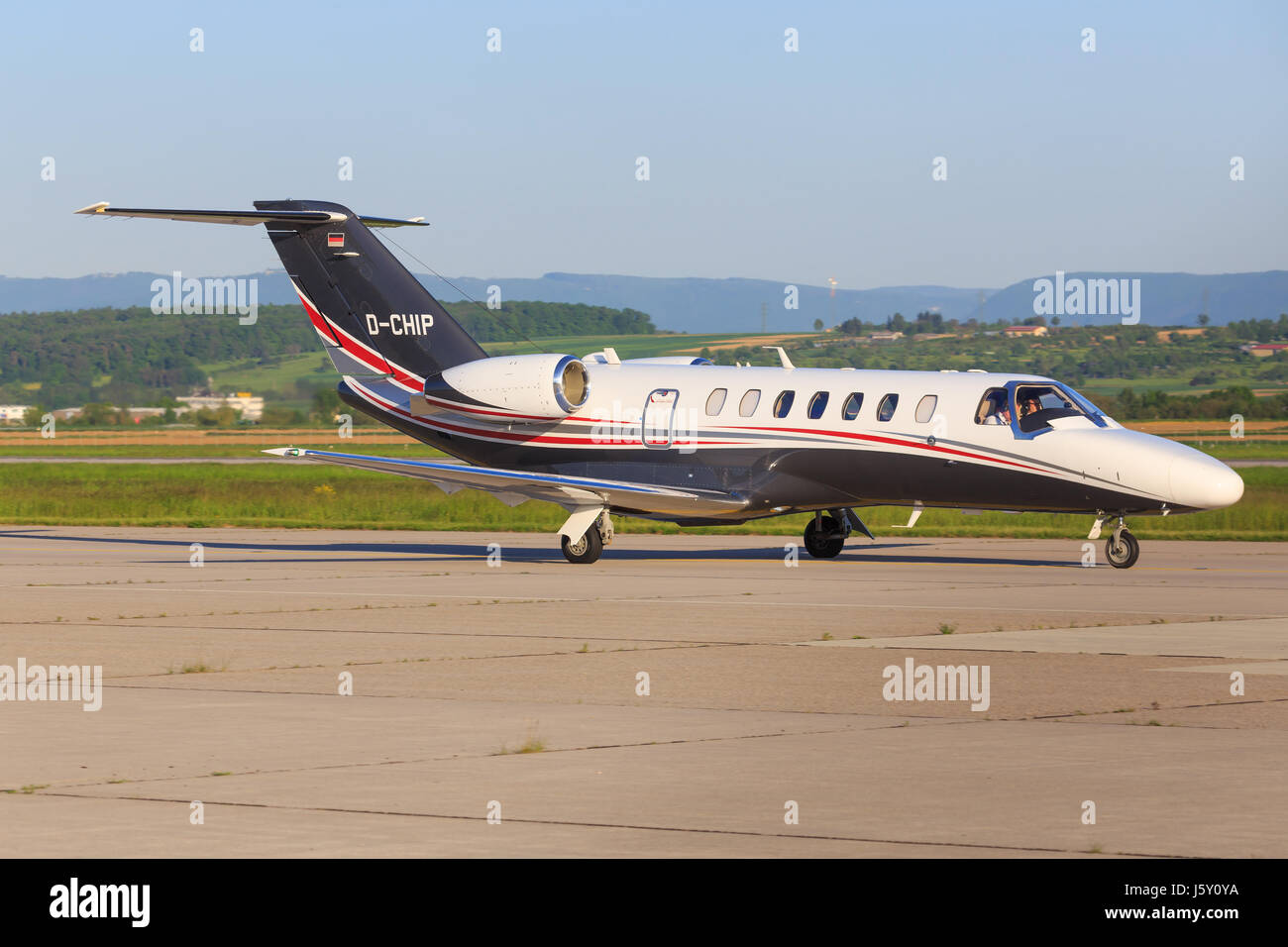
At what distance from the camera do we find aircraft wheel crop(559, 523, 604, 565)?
27.6m

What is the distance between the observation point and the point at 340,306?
30844mm

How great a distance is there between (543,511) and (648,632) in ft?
84.0

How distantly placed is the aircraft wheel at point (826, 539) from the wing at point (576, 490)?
279cm

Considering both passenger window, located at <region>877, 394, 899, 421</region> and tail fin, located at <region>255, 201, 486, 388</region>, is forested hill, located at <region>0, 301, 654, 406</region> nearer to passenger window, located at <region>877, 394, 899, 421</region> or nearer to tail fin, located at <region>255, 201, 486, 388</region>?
tail fin, located at <region>255, 201, 486, 388</region>

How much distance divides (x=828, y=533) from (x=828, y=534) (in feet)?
0.06

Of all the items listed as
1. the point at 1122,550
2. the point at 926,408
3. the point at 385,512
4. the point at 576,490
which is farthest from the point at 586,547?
the point at 385,512

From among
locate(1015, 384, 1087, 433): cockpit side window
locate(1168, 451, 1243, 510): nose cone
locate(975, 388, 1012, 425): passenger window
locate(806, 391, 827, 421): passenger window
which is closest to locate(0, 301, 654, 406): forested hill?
locate(806, 391, 827, 421): passenger window

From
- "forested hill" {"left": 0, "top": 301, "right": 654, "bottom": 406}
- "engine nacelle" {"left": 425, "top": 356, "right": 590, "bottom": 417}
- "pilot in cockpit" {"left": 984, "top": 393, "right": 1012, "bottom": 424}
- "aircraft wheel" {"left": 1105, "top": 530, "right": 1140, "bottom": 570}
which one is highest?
"forested hill" {"left": 0, "top": 301, "right": 654, "bottom": 406}

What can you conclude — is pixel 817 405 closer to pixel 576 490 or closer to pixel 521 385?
pixel 576 490

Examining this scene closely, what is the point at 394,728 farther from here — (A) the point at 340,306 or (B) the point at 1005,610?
(A) the point at 340,306

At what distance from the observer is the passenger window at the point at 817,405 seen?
26.9 meters

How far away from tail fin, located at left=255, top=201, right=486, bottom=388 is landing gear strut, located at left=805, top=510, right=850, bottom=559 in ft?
22.9

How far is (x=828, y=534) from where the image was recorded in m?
29.2
